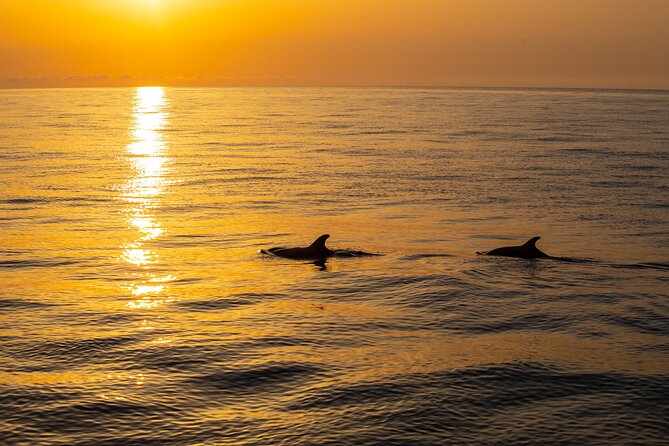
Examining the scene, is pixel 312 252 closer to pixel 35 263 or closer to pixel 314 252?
pixel 314 252

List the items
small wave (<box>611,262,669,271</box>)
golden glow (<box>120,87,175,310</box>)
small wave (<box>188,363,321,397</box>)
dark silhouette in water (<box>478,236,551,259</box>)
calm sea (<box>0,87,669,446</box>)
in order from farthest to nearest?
dark silhouette in water (<box>478,236,551,259</box>) < small wave (<box>611,262,669,271</box>) < golden glow (<box>120,87,175,310</box>) < small wave (<box>188,363,321,397</box>) < calm sea (<box>0,87,669,446</box>)

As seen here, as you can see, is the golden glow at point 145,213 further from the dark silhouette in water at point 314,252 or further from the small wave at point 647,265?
the small wave at point 647,265

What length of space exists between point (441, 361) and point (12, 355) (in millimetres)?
8017

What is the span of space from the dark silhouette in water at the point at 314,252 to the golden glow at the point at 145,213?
3768mm

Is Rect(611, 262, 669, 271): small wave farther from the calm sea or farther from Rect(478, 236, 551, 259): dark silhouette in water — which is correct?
Rect(478, 236, 551, 259): dark silhouette in water

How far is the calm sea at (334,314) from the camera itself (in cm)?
1262

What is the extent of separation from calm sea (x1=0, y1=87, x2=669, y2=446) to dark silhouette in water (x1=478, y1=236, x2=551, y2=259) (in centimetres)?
79

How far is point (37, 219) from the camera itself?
3114 cm

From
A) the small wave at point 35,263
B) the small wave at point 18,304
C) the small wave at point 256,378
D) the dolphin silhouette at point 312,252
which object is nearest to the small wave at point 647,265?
the dolphin silhouette at point 312,252

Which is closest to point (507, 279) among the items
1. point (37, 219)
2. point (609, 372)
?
point (609, 372)

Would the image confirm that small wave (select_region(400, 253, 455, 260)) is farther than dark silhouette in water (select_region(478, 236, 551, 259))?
Yes

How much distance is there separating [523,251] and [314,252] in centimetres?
621

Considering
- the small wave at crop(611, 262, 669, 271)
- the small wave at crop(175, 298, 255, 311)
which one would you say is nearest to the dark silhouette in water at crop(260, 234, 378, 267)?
the small wave at crop(175, 298, 255, 311)

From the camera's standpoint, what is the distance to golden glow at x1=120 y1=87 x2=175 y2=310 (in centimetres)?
2038
